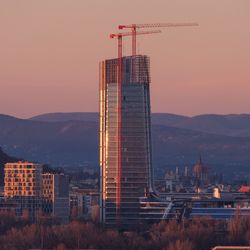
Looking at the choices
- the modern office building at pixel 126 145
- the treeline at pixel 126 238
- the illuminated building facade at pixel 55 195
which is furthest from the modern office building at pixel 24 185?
the treeline at pixel 126 238

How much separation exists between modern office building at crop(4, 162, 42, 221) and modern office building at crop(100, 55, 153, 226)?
5.66 meters

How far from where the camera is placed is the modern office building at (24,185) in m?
133

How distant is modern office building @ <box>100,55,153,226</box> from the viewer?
12875 cm

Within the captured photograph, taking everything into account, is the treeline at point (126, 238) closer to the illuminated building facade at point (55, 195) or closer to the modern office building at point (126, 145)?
the modern office building at point (126, 145)

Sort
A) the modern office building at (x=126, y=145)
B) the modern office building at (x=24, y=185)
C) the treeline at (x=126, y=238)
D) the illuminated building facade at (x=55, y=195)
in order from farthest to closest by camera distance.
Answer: the modern office building at (x=24, y=185), the illuminated building facade at (x=55, y=195), the modern office building at (x=126, y=145), the treeline at (x=126, y=238)

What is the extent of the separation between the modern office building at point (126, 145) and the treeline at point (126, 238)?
2528 centimetres

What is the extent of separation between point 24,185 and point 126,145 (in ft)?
33.7

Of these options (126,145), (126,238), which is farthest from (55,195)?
(126,238)

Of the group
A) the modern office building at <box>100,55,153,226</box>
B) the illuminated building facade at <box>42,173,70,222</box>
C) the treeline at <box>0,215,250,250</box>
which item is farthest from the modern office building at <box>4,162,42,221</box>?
the treeline at <box>0,215,250,250</box>

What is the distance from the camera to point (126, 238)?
313ft

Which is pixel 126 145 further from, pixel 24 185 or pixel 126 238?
pixel 126 238

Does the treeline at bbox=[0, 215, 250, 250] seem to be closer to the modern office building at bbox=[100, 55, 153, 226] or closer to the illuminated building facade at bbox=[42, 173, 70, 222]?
the modern office building at bbox=[100, 55, 153, 226]

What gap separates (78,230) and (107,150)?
38.0 m

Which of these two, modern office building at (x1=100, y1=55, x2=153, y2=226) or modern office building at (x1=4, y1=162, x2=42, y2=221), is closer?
modern office building at (x1=100, y1=55, x2=153, y2=226)
